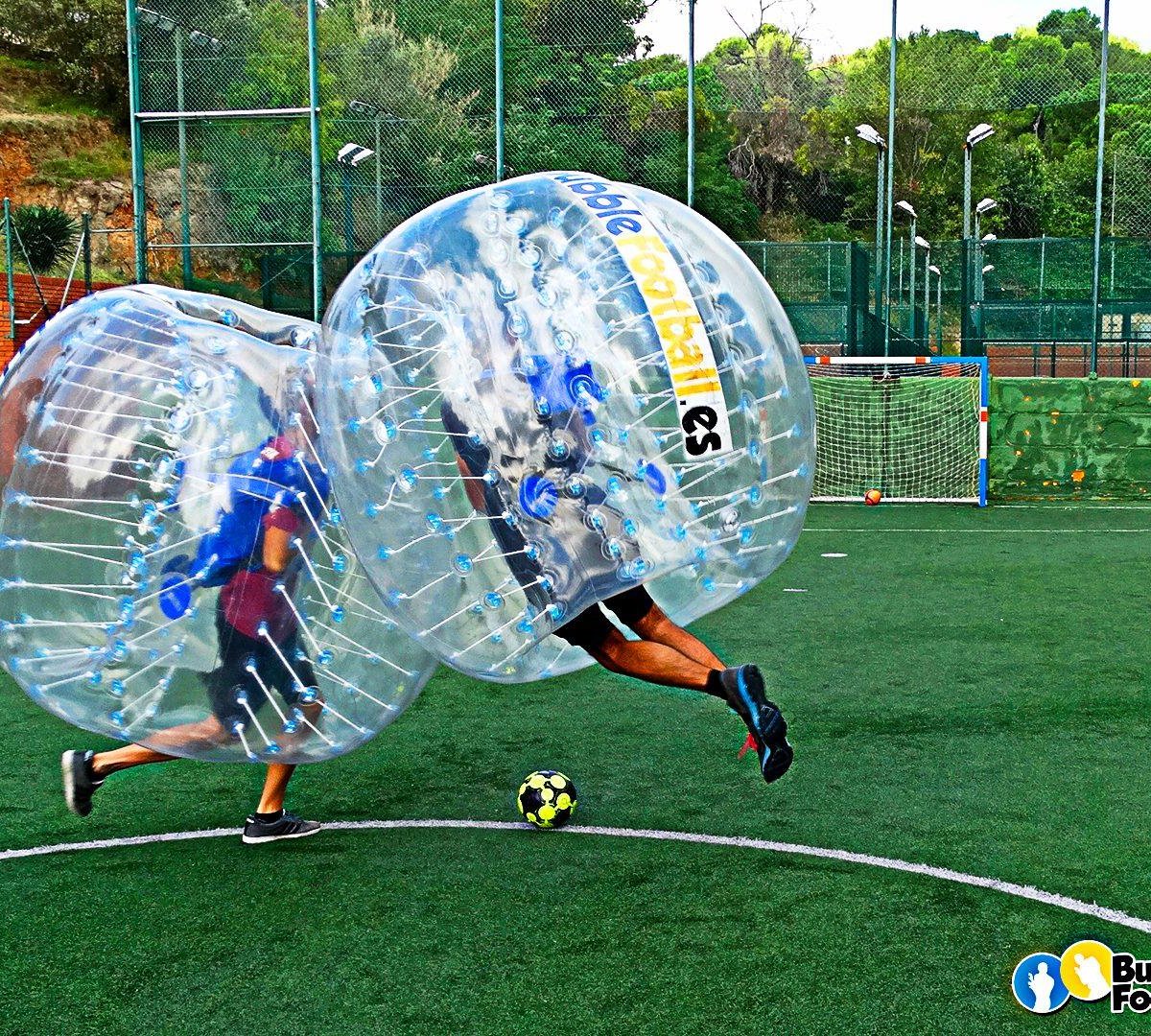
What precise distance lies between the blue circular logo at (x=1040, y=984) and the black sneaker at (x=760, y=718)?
0.94m

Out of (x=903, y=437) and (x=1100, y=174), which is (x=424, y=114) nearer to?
(x=903, y=437)

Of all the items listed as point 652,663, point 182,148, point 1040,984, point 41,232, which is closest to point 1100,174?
point 182,148

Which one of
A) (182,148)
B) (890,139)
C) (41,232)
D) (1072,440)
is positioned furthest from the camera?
(41,232)

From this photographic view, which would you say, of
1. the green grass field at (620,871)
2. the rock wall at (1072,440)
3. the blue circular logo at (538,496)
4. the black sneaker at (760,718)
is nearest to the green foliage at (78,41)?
the rock wall at (1072,440)

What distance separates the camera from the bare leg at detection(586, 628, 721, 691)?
15.8 feet

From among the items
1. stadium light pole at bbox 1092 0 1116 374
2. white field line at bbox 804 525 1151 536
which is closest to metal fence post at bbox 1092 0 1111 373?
stadium light pole at bbox 1092 0 1116 374

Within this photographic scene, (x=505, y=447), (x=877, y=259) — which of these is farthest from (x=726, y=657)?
(x=877, y=259)

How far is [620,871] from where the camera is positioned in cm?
505

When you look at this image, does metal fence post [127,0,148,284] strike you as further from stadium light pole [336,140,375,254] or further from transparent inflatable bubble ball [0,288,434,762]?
transparent inflatable bubble ball [0,288,434,762]

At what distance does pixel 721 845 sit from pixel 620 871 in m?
0.45

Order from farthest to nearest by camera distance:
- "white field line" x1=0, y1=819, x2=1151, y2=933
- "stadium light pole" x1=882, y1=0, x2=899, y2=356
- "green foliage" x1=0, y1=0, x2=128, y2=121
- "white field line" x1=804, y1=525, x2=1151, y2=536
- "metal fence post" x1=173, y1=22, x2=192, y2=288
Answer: "green foliage" x1=0, y1=0, x2=128, y2=121
"stadium light pole" x1=882, y1=0, x2=899, y2=356
"metal fence post" x1=173, y1=22, x2=192, y2=288
"white field line" x1=804, y1=525, x2=1151, y2=536
"white field line" x1=0, y1=819, x2=1151, y2=933

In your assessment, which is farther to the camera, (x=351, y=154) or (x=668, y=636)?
(x=351, y=154)

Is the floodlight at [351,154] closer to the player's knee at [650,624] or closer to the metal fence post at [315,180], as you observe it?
the metal fence post at [315,180]

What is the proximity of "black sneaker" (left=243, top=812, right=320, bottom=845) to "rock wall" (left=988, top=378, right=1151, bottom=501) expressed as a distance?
13560 mm
